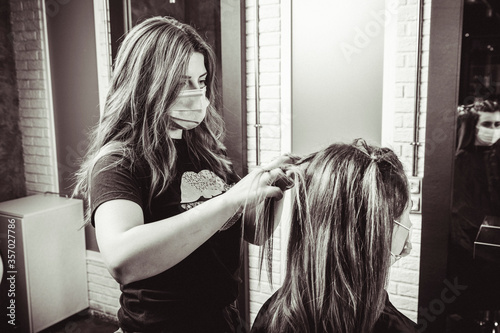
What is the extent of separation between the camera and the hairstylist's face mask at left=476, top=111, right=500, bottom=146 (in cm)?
241

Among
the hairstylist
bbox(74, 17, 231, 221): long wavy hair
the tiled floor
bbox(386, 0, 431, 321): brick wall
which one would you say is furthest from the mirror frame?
the tiled floor

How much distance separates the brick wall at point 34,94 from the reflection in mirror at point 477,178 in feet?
10.1


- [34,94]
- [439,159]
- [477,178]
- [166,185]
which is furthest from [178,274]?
[34,94]

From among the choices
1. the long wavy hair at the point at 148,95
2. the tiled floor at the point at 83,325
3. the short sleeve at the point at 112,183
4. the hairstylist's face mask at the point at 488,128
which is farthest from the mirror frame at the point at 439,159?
the tiled floor at the point at 83,325

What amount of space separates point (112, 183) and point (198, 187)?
387 millimetres

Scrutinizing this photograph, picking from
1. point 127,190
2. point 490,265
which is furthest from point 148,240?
point 490,265

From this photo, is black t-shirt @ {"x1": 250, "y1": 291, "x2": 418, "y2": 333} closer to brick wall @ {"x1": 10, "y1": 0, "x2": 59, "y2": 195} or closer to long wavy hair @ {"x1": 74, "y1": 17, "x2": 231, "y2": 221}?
long wavy hair @ {"x1": 74, "y1": 17, "x2": 231, "y2": 221}

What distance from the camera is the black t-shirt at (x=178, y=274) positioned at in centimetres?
142

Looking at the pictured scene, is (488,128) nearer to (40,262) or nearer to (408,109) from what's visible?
(408,109)

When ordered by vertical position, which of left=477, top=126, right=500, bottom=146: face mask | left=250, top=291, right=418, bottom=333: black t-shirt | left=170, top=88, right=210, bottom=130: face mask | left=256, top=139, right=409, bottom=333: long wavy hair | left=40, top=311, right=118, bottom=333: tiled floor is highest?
left=170, top=88, right=210, bottom=130: face mask

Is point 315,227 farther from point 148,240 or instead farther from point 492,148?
point 492,148

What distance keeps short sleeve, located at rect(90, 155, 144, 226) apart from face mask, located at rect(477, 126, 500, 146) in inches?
78.4

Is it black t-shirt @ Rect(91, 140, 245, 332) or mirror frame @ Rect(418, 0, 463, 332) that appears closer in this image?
black t-shirt @ Rect(91, 140, 245, 332)

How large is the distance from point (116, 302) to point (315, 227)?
2.67 m
